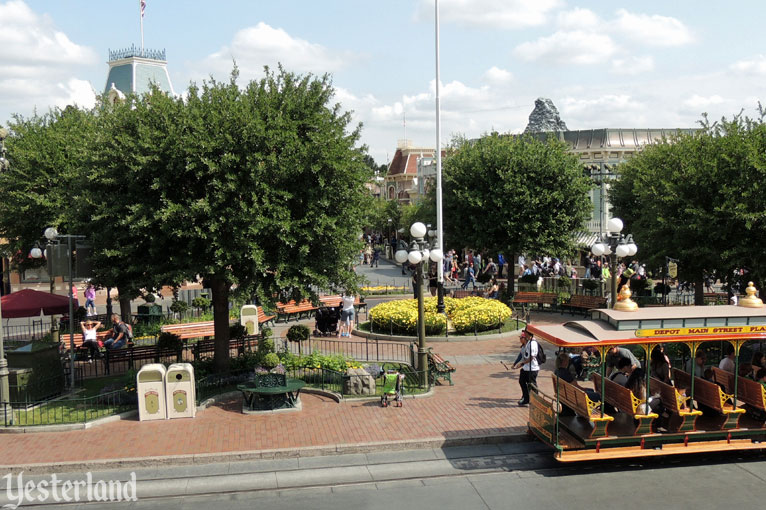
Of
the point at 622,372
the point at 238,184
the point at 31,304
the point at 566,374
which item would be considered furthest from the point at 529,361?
the point at 31,304

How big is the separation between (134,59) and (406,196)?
41832 millimetres

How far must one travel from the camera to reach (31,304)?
18.8 meters

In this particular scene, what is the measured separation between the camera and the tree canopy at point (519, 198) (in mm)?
26047

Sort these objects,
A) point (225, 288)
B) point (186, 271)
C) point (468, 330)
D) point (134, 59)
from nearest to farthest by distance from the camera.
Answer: point (186, 271)
point (225, 288)
point (468, 330)
point (134, 59)

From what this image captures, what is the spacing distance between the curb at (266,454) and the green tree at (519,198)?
49.9 ft

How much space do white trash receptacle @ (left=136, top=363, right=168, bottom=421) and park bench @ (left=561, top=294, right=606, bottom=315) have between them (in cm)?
1670

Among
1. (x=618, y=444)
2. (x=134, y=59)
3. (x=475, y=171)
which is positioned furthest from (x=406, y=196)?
(x=618, y=444)

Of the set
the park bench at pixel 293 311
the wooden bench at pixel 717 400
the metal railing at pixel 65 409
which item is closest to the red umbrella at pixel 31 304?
the metal railing at pixel 65 409

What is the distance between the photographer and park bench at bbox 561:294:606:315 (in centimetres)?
2434

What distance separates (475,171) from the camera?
1069 inches

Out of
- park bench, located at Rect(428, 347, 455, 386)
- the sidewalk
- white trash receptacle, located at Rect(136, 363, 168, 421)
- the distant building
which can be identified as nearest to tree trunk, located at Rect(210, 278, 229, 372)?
the sidewalk

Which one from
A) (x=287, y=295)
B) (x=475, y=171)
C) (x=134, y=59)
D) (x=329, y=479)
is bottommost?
(x=329, y=479)

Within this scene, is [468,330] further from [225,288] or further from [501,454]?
[501,454]

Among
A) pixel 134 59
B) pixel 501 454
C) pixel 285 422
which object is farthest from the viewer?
pixel 134 59
